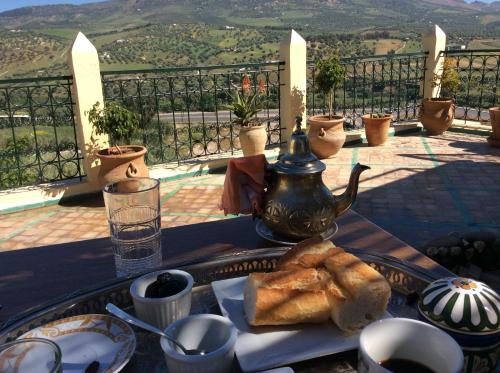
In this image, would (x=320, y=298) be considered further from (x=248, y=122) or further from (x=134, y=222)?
(x=248, y=122)

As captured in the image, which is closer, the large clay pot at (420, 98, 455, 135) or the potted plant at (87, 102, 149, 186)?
the potted plant at (87, 102, 149, 186)

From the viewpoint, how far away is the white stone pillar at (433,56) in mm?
7617

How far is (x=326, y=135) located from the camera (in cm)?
Result: 618

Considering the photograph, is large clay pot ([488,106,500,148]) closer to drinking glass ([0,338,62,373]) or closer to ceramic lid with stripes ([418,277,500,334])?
ceramic lid with stripes ([418,277,500,334])

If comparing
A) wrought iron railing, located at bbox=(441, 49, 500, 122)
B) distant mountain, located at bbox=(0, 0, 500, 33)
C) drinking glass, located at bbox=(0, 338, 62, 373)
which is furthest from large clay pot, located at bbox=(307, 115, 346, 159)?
distant mountain, located at bbox=(0, 0, 500, 33)

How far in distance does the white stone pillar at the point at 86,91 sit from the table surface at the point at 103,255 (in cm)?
336

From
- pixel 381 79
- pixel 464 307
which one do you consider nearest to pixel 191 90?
pixel 381 79

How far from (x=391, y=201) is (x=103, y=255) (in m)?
3.54

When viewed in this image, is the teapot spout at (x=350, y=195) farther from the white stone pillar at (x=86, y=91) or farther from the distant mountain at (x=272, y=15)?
the distant mountain at (x=272, y=15)

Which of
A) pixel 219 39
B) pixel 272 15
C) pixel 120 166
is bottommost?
pixel 120 166

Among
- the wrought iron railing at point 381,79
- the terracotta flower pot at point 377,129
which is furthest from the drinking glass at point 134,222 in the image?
the terracotta flower pot at point 377,129

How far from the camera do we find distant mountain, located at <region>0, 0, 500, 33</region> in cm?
7200

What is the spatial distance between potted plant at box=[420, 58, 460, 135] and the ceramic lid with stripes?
6878 millimetres

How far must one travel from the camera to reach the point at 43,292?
1.38 metres
